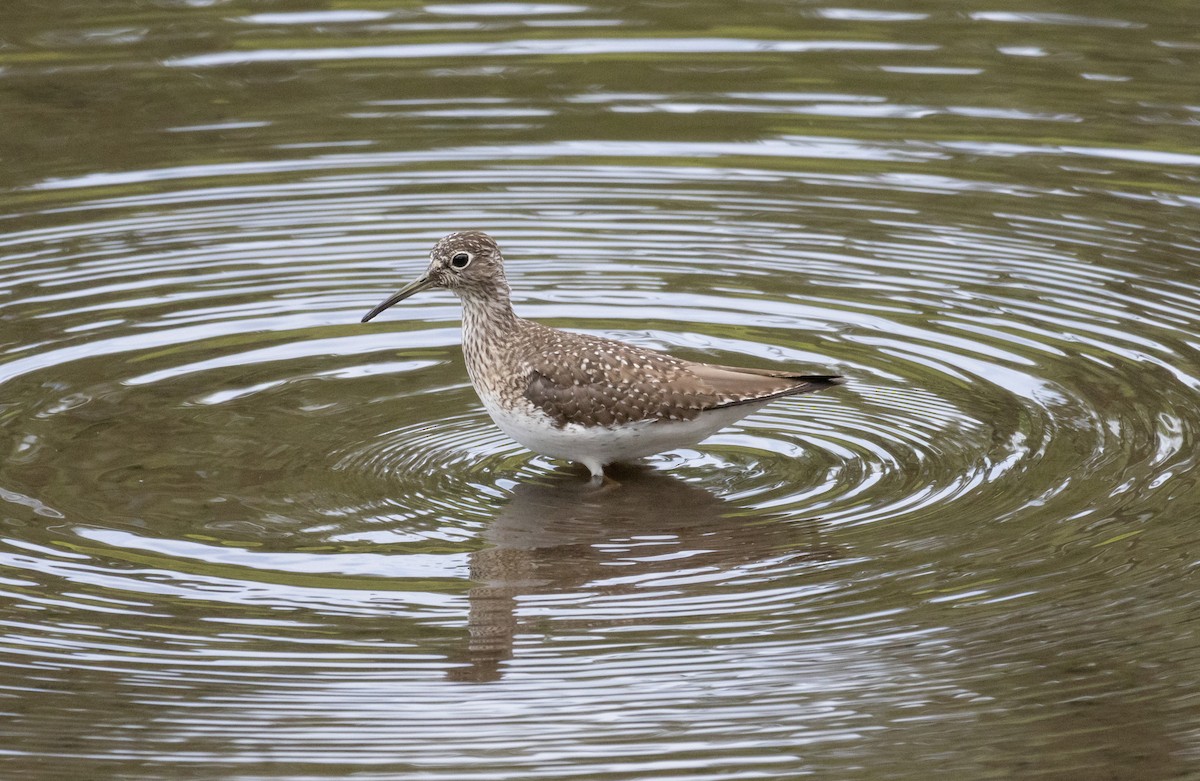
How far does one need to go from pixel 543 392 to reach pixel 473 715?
307 centimetres

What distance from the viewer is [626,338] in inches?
488

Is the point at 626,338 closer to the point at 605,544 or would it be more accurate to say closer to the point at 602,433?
the point at 602,433

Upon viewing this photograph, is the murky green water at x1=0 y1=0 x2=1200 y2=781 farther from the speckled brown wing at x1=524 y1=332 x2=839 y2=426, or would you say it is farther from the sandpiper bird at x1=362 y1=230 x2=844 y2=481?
the speckled brown wing at x1=524 y1=332 x2=839 y2=426

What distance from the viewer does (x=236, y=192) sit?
1552 cm

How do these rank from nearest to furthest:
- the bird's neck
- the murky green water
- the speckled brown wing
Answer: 1. the murky green water
2. the speckled brown wing
3. the bird's neck

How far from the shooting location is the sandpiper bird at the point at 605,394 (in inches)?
397

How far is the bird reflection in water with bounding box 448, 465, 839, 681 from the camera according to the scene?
8633 millimetres

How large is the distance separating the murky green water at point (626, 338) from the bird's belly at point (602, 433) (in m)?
0.27

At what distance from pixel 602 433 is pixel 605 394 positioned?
0.75 feet

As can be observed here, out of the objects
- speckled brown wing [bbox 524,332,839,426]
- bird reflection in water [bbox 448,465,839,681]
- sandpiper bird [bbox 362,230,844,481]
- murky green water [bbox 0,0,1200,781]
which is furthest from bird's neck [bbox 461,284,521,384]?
bird reflection in water [bbox 448,465,839,681]

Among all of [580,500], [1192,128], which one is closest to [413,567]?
[580,500]

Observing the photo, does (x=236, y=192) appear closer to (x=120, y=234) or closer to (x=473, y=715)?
(x=120, y=234)

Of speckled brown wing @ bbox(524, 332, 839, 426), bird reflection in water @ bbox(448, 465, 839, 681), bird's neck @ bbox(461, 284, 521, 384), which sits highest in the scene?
bird's neck @ bbox(461, 284, 521, 384)

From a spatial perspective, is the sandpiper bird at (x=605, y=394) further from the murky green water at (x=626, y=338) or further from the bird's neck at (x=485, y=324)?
the murky green water at (x=626, y=338)
